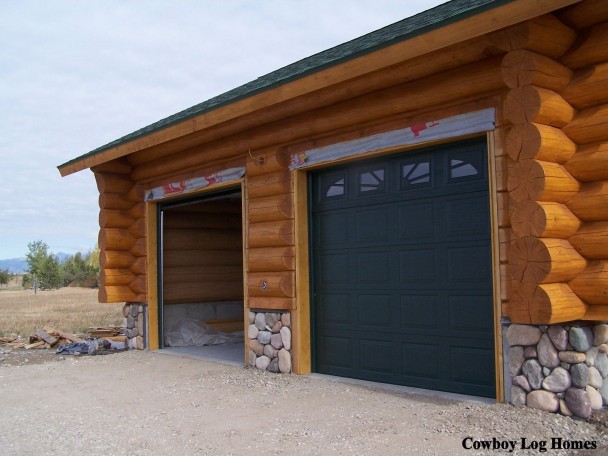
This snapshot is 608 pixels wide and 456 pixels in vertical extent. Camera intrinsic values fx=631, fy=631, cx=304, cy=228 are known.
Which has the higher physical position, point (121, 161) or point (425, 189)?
point (121, 161)

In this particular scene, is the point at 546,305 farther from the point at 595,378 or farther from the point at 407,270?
the point at 407,270

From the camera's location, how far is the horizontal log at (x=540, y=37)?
18.5ft

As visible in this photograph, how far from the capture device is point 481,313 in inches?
261

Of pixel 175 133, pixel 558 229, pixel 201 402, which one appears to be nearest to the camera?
pixel 558 229

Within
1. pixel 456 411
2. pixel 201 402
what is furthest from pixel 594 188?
pixel 201 402

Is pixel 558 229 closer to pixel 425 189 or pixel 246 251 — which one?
pixel 425 189

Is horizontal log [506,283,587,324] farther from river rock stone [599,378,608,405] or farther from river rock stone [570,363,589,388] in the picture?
river rock stone [599,378,608,405]

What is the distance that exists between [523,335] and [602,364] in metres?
0.70

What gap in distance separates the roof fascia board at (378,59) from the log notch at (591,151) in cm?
91

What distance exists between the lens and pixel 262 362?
900 centimetres

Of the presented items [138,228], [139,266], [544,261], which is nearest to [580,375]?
[544,261]

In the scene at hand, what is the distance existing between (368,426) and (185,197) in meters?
6.59

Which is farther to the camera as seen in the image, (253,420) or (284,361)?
(284,361)

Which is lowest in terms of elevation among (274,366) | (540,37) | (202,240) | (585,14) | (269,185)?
(274,366)
